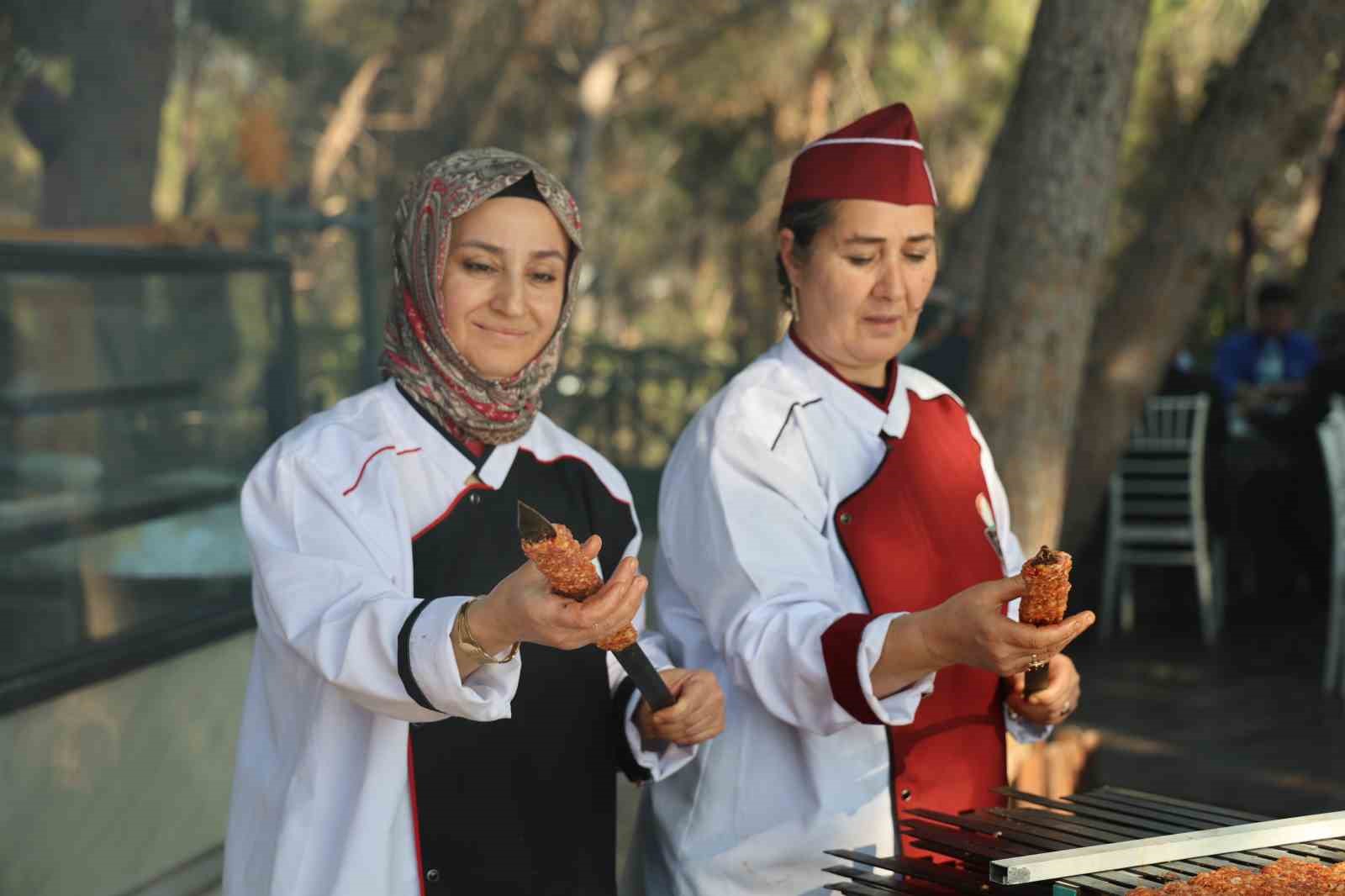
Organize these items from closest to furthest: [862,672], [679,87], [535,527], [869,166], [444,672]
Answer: [535,527], [444,672], [862,672], [869,166], [679,87]

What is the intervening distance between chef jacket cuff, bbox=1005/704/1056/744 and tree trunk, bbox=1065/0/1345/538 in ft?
11.6

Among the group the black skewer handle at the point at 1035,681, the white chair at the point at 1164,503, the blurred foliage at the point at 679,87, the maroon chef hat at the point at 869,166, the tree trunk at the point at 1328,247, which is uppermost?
the blurred foliage at the point at 679,87

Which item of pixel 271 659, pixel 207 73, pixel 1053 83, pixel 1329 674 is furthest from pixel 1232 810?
pixel 207 73

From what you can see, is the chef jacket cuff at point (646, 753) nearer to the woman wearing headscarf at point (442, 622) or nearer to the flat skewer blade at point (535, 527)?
the woman wearing headscarf at point (442, 622)

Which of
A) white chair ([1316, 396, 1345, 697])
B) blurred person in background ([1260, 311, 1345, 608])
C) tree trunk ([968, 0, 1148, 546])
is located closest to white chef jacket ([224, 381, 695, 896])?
tree trunk ([968, 0, 1148, 546])

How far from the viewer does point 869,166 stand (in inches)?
92.4

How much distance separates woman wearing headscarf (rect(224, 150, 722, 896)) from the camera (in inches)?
71.6

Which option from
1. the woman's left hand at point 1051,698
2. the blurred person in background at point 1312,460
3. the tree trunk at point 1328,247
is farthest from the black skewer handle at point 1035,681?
the tree trunk at point 1328,247

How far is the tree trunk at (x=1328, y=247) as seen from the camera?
13047 millimetres

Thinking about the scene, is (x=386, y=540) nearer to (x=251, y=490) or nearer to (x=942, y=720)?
(x=251, y=490)

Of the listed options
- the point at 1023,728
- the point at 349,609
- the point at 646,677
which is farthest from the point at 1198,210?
the point at 349,609

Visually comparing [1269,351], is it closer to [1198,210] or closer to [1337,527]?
[1337,527]

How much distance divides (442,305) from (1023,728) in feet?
4.04

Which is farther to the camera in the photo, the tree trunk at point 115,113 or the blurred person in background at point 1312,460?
the blurred person in background at point 1312,460
